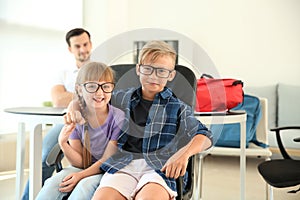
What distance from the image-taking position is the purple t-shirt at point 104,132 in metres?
1.53

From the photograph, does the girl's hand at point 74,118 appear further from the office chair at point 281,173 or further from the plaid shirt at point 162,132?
the office chair at point 281,173

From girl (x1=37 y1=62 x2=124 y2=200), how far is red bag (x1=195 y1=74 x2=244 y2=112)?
509mm

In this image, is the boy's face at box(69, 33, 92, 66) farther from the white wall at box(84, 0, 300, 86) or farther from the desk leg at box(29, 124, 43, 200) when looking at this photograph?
the white wall at box(84, 0, 300, 86)

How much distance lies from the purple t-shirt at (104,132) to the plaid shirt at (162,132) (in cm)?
3

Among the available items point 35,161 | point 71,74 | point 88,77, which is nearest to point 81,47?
point 71,74

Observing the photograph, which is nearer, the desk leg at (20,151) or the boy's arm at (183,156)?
the boy's arm at (183,156)

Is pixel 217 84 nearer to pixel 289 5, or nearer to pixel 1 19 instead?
pixel 1 19

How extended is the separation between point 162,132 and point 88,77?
1.16 ft

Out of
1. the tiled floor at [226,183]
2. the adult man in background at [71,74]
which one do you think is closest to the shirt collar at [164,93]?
the adult man in background at [71,74]

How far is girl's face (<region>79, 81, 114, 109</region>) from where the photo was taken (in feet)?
4.89

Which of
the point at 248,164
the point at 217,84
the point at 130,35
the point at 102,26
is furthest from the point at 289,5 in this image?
the point at 130,35

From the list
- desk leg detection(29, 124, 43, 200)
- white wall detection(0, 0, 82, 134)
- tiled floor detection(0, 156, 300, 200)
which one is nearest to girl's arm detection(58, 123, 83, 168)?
desk leg detection(29, 124, 43, 200)

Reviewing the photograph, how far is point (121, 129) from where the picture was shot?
1531 mm

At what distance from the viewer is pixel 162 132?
1.50m
